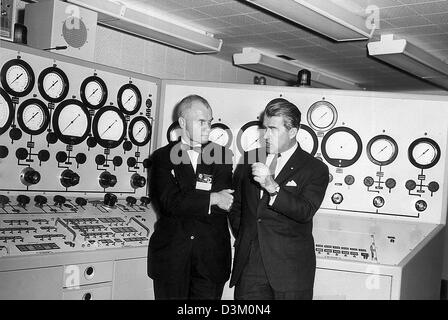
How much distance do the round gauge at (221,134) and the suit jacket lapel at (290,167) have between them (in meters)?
1.25

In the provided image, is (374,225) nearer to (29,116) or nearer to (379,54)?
(29,116)

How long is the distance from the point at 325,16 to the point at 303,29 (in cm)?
108

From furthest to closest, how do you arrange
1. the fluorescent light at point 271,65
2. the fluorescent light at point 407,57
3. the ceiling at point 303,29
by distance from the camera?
the fluorescent light at point 271,65 → the fluorescent light at point 407,57 → the ceiling at point 303,29

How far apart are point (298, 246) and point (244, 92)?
1.56m

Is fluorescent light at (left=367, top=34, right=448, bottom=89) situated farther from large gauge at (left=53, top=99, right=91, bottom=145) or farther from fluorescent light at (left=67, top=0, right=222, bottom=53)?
large gauge at (left=53, top=99, right=91, bottom=145)

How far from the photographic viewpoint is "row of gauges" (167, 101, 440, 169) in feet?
10.7

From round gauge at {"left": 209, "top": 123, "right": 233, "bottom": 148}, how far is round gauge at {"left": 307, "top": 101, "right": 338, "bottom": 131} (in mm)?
587

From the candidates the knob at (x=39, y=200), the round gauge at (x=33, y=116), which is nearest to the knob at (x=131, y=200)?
the knob at (x=39, y=200)

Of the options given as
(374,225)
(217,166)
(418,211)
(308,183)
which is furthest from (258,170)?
(418,211)

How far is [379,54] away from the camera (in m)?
5.16

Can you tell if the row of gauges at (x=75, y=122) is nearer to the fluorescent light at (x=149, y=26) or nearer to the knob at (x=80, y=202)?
the knob at (x=80, y=202)

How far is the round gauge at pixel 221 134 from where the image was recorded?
139 inches
